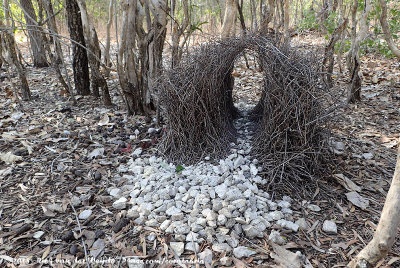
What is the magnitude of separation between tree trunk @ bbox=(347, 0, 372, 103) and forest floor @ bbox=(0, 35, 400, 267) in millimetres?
206

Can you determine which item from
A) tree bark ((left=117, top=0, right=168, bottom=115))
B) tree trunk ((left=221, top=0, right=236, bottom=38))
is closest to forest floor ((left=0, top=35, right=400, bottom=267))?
tree bark ((left=117, top=0, right=168, bottom=115))

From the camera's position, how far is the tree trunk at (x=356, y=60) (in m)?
3.38

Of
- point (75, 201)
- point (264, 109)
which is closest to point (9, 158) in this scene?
point (75, 201)

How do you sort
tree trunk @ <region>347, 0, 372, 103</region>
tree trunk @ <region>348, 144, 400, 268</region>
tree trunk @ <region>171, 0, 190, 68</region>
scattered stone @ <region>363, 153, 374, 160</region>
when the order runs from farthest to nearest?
1. tree trunk @ <region>347, 0, 372, 103</region>
2. tree trunk @ <region>171, 0, 190, 68</region>
3. scattered stone @ <region>363, 153, 374, 160</region>
4. tree trunk @ <region>348, 144, 400, 268</region>

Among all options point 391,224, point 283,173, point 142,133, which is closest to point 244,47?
point 283,173

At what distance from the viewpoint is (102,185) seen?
2.47m

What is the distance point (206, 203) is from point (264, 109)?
1.04 metres

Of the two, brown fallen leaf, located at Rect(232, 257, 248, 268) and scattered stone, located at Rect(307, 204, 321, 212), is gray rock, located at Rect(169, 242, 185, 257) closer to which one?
brown fallen leaf, located at Rect(232, 257, 248, 268)

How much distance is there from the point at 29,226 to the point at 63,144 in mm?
1184

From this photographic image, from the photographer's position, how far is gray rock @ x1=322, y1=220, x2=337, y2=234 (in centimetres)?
196

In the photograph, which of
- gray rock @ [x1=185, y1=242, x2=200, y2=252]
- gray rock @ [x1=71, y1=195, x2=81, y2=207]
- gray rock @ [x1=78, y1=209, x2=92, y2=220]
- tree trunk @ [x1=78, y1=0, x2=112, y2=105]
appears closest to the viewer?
gray rock @ [x1=185, y1=242, x2=200, y2=252]

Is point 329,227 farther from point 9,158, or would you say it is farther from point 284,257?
point 9,158

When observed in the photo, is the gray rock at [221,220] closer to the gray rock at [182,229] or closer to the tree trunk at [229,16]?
the gray rock at [182,229]

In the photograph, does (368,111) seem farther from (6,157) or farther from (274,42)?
(6,157)
